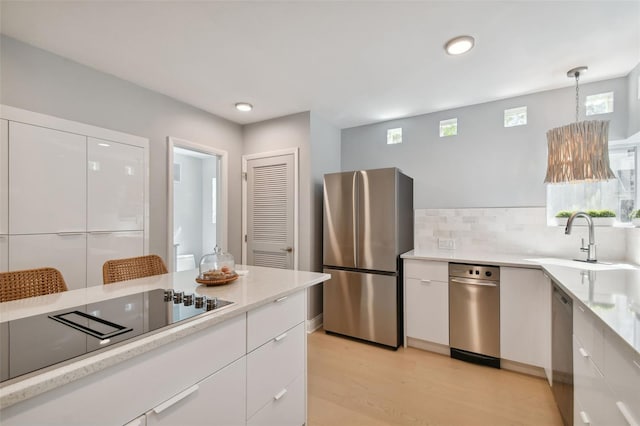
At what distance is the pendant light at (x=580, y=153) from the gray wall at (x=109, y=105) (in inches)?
129

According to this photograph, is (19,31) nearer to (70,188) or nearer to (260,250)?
(70,188)

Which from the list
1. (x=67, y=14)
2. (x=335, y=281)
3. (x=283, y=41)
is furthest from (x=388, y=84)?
(x=67, y=14)

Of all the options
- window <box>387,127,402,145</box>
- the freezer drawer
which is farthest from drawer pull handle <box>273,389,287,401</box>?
window <box>387,127,402,145</box>

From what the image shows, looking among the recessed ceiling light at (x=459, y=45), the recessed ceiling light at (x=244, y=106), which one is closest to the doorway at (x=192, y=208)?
the recessed ceiling light at (x=244, y=106)

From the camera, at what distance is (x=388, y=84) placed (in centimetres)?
262

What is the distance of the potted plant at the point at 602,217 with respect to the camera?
2.45m

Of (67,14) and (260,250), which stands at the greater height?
(67,14)

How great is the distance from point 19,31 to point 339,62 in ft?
7.03

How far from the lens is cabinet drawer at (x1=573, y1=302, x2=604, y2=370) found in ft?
3.85

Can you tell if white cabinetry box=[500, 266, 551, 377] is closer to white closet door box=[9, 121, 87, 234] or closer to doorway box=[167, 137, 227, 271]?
white closet door box=[9, 121, 87, 234]

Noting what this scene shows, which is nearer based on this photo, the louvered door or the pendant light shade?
the pendant light shade

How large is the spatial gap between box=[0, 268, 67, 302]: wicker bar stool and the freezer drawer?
2238 millimetres

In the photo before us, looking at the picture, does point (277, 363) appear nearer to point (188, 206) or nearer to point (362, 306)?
point (362, 306)

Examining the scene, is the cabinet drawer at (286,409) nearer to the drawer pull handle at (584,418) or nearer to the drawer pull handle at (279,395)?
the drawer pull handle at (279,395)
